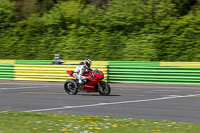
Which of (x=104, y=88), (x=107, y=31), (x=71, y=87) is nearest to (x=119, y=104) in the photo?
(x=104, y=88)

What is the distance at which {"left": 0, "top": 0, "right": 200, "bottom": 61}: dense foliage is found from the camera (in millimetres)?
27250

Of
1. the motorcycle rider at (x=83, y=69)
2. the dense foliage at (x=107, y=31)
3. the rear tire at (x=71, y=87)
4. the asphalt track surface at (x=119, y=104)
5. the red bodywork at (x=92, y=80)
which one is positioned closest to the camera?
the asphalt track surface at (x=119, y=104)

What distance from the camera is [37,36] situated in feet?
109

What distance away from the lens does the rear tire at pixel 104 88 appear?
16109 millimetres

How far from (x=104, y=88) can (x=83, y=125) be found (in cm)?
781

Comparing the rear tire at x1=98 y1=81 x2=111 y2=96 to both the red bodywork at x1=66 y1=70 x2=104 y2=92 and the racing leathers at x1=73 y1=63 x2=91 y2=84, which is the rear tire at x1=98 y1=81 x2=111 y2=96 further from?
the racing leathers at x1=73 y1=63 x2=91 y2=84

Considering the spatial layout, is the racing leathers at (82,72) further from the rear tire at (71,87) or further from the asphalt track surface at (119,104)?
the asphalt track surface at (119,104)

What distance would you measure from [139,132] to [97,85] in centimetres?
868

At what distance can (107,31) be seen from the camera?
3031cm

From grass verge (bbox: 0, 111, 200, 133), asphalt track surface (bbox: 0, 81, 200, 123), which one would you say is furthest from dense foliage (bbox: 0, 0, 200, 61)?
grass verge (bbox: 0, 111, 200, 133)

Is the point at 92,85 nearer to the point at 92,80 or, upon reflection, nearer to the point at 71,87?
the point at 92,80

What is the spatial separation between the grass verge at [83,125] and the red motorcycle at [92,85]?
6.20 metres

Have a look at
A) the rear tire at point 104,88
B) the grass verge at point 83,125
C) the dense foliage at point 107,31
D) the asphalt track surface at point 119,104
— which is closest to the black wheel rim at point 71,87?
the asphalt track surface at point 119,104

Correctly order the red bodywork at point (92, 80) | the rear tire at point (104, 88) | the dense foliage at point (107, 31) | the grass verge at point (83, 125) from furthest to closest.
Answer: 1. the dense foliage at point (107, 31)
2. the rear tire at point (104, 88)
3. the red bodywork at point (92, 80)
4. the grass verge at point (83, 125)
